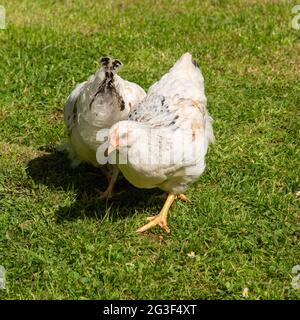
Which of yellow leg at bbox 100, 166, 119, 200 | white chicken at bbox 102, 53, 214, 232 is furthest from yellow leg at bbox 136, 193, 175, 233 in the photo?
yellow leg at bbox 100, 166, 119, 200

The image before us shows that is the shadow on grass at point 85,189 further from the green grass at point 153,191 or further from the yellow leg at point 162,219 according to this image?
the yellow leg at point 162,219

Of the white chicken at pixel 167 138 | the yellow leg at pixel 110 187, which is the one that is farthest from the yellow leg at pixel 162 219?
the yellow leg at pixel 110 187

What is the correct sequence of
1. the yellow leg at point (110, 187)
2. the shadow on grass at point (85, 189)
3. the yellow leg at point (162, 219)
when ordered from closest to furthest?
the yellow leg at point (162, 219), the shadow on grass at point (85, 189), the yellow leg at point (110, 187)

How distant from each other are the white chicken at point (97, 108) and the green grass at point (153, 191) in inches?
15.6

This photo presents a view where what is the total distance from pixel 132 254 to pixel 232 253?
78cm

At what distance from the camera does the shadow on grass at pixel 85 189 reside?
5.17 m

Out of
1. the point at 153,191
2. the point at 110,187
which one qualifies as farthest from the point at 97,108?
the point at 153,191

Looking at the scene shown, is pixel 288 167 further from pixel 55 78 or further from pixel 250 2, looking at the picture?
pixel 250 2

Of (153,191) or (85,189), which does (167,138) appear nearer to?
(153,191)

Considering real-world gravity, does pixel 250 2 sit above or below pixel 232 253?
above

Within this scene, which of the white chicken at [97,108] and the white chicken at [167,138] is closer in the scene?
the white chicken at [167,138]

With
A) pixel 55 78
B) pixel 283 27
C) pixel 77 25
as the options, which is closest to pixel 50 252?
pixel 55 78

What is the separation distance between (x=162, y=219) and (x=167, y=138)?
776 mm

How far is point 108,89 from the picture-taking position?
4.86 metres
